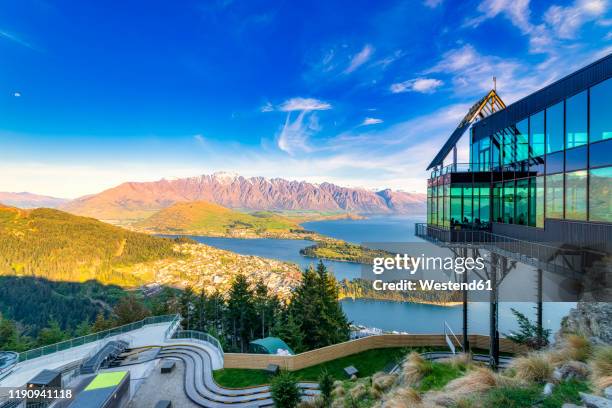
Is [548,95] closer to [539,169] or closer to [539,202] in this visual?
[539,169]

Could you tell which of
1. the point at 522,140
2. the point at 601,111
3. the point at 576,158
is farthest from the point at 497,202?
the point at 601,111

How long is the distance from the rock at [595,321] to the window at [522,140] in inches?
220

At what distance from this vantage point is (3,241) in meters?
118

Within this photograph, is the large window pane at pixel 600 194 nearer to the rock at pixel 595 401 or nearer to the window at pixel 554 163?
the window at pixel 554 163

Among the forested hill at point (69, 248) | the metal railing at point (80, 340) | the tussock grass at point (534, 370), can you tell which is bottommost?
the forested hill at point (69, 248)

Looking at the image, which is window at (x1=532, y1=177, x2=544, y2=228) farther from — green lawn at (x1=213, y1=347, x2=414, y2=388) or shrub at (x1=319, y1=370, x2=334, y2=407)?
shrub at (x1=319, y1=370, x2=334, y2=407)

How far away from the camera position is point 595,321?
315 inches

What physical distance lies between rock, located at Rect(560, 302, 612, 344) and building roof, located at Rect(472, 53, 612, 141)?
632 cm

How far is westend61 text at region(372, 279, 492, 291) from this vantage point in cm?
1255

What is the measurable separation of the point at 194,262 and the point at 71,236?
59939mm

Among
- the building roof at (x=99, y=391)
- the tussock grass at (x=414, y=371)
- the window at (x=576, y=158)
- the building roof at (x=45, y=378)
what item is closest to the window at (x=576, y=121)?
the window at (x=576, y=158)

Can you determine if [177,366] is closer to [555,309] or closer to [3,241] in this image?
[555,309]

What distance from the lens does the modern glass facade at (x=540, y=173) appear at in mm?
8055

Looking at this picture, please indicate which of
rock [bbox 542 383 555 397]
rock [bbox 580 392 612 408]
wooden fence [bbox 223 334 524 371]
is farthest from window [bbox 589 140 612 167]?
wooden fence [bbox 223 334 524 371]
